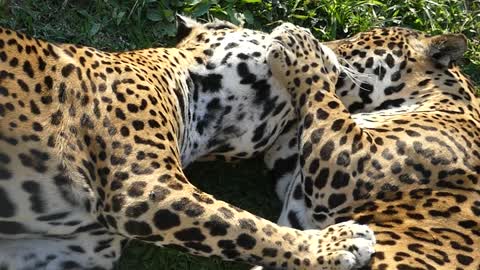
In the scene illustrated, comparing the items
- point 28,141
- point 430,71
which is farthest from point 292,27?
point 28,141

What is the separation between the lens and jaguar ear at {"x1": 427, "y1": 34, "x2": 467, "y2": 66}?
620 centimetres

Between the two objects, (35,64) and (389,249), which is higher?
(35,64)

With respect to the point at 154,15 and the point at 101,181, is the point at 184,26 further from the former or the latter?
the point at 101,181

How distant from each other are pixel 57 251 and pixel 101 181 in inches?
22.8

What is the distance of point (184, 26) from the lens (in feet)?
19.9

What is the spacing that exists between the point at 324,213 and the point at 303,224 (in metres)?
0.19

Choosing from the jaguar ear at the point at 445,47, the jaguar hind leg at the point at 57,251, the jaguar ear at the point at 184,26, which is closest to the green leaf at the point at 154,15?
the jaguar ear at the point at 184,26

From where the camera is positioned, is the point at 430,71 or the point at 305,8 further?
the point at 305,8

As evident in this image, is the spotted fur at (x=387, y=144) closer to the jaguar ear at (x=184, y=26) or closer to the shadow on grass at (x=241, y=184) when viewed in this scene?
the shadow on grass at (x=241, y=184)

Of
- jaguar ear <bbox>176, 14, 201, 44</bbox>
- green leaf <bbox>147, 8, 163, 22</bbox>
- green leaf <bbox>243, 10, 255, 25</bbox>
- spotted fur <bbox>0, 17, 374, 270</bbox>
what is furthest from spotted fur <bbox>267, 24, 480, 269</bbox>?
green leaf <bbox>147, 8, 163, 22</bbox>

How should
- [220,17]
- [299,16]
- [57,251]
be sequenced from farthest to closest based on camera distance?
[299,16]
[220,17]
[57,251]

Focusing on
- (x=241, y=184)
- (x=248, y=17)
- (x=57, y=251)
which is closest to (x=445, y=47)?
(x=248, y=17)

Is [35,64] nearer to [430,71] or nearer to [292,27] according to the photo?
[292,27]

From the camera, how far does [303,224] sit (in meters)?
5.61
